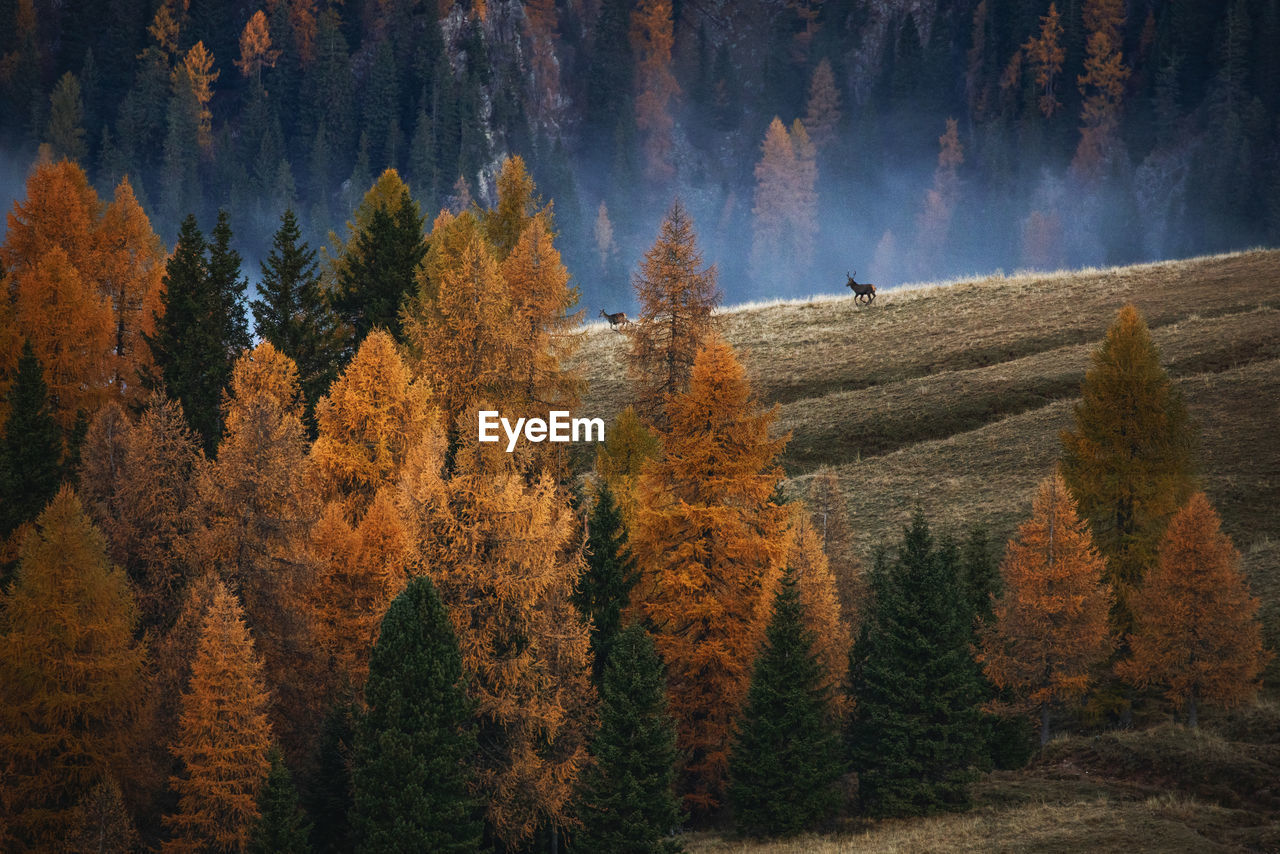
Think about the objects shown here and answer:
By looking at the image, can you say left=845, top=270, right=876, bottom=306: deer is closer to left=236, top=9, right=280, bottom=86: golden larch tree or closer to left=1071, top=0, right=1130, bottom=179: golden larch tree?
left=1071, top=0, right=1130, bottom=179: golden larch tree

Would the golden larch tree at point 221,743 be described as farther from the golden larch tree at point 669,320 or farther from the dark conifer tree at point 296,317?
the dark conifer tree at point 296,317

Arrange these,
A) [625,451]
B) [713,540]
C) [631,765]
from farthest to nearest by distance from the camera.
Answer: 1. [625,451]
2. [713,540]
3. [631,765]

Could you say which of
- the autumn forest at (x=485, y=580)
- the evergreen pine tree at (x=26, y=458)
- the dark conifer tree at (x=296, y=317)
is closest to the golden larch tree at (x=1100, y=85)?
the autumn forest at (x=485, y=580)

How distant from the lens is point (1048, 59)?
152 m

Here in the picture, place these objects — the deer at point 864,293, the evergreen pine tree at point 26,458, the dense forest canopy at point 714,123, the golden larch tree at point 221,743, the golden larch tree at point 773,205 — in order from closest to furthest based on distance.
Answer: the golden larch tree at point 221,743 → the evergreen pine tree at point 26,458 → the deer at point 864,293 → the dense forest canopy at point 714,123 → the golden larch tree at point 773,205

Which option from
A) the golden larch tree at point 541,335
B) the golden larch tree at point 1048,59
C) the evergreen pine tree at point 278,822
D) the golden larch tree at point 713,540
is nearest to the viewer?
the evergreen pine tree at point 278,822

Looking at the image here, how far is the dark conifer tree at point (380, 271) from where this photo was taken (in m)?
50.0

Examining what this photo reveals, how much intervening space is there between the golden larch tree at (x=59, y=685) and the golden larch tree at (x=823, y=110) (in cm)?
14061

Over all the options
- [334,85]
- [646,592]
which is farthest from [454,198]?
[646,592]

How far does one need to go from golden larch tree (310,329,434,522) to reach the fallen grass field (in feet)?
22.8

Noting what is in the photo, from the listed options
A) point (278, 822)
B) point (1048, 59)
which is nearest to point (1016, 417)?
point (278, 822)

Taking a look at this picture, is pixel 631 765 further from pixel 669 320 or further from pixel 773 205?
pixel 773 205

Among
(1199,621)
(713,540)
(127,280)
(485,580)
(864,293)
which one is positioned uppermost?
(864,293)

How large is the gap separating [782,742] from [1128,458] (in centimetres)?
1556
